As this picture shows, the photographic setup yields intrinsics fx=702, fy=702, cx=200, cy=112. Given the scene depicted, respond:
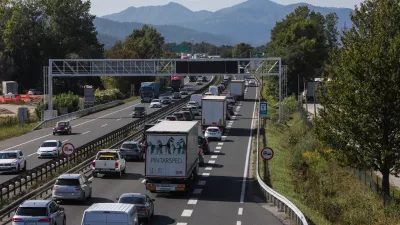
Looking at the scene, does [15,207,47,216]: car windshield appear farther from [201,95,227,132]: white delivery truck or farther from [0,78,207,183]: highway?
[201,95,227,132]: white delivery truck

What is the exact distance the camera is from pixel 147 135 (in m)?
32.9

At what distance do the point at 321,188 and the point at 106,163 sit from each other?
12025 mm

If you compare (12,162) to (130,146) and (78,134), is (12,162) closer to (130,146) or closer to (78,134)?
(130,146)

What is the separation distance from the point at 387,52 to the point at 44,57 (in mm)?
109471

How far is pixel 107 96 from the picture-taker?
11362cm

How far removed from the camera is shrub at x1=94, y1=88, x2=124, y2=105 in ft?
355

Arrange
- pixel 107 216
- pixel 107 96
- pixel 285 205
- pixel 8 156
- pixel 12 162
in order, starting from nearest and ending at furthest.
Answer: pixel 107 216, pixel 285 205, pixel 12 162, pixel 8 156, pixel 107 96

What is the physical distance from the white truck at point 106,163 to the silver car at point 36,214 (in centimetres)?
1534

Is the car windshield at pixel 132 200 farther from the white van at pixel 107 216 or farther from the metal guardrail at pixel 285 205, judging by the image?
the white van at pixel 107 216

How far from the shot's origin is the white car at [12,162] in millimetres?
39375

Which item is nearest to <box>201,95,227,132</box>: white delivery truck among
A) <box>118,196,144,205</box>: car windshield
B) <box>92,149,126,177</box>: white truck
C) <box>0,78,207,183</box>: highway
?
<box>0,78,207,183</box>: highway

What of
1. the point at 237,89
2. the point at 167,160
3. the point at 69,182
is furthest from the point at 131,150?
the point at 237,89

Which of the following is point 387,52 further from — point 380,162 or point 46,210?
point 46,210

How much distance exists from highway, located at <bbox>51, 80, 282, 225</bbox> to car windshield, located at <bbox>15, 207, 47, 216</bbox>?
3312 millimetres
